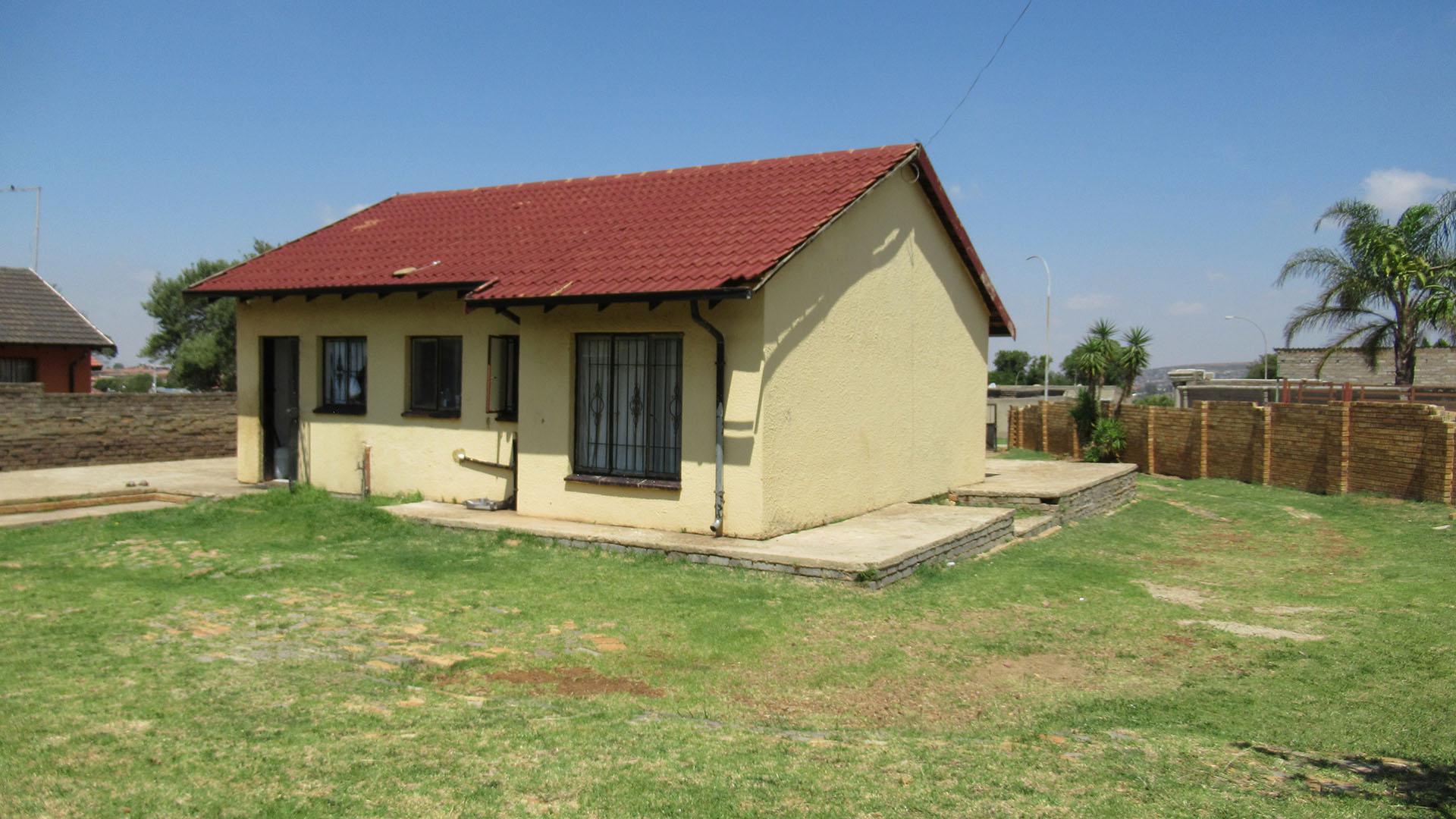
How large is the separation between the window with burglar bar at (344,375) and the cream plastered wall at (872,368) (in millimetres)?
6613

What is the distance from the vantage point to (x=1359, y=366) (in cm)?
3891

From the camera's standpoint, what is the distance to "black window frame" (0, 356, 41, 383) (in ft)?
78.4

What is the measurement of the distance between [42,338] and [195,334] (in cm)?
4034

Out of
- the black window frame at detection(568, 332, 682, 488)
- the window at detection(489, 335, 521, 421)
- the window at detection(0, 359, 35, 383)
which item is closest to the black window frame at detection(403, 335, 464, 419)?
the window at detection(489, 335, 521, 421)

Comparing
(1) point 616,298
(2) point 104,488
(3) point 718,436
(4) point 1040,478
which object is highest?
(1) point 616,298

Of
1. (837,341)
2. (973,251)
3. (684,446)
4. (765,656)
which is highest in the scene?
(973,251)

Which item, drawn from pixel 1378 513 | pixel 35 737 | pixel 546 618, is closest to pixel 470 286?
pixel 546 618

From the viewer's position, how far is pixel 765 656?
7301mm

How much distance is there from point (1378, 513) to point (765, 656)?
1310cm

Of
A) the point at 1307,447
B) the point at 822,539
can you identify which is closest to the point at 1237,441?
the point at 1307,447

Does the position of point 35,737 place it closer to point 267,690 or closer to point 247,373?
point 267,690

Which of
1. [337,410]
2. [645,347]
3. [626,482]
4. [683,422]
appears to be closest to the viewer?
[683,422]

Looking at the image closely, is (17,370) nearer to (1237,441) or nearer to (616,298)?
(616,298)

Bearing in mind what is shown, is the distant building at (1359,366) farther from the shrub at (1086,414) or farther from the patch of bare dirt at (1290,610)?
the patch of bare dirt at (1290,610)
